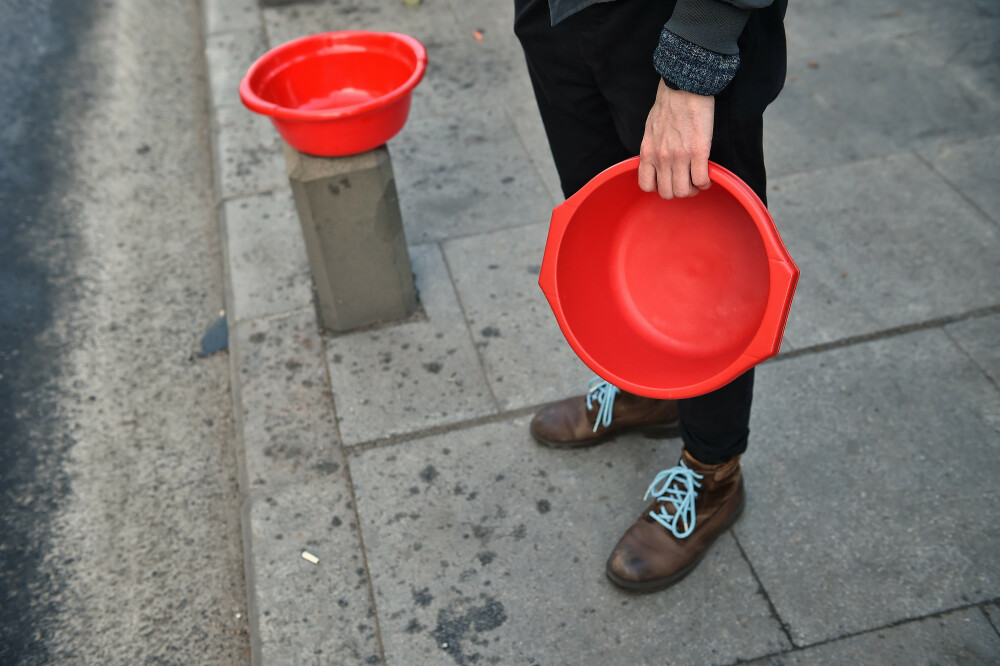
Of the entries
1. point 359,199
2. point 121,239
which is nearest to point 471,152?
point 359,199

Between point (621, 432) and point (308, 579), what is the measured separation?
0.99 metres

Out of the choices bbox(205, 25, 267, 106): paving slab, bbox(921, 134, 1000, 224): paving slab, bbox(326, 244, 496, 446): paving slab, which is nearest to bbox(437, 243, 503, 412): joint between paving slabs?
bbox(326, 244, 496, 446): paving slab

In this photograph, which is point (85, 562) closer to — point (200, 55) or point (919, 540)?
point (919, 540)

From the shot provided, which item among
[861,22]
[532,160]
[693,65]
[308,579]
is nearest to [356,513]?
[308,579]

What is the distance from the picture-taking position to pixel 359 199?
2.60m

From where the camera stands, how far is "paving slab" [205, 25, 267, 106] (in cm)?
450

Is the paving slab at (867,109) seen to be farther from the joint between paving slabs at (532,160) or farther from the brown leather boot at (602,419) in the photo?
the brown leather boot at (602,419)

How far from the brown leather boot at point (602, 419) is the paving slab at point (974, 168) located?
5.61 ft

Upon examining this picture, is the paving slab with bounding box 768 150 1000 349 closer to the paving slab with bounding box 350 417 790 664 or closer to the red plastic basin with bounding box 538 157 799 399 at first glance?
the paving slab with bounding box 350 417 790 664

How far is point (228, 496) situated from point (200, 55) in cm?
357

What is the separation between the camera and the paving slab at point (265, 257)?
10.2 feet

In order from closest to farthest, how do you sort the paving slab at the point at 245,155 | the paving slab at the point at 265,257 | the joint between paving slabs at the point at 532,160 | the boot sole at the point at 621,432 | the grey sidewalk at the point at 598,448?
the grey sidewalk at the point at 598,448, the boot sole at the point at 621,432, the paving slab at the point at 265,257, the joint between paving slabs at the point at 532,160, the paving slab at the point at 245,155

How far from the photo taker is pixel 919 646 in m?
1.93

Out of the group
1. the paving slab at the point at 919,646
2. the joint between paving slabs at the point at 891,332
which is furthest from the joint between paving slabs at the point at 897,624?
the joint between paving slabs at the point at 891,332
